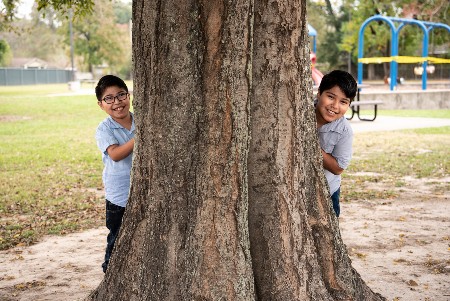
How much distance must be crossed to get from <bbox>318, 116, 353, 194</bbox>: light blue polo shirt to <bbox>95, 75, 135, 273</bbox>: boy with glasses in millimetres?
1228

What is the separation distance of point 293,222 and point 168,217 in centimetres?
66

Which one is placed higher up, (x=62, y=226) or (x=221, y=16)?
(x=221, y=16)

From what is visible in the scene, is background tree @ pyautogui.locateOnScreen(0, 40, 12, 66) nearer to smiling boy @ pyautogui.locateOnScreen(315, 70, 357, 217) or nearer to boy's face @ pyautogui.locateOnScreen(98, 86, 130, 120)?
boy's face @ pyautogui.locateOnScreen(98, 86, 130, 120)

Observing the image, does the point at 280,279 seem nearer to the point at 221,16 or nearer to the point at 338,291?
the point at 338,291

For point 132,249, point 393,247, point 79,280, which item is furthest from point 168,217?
point 393,247

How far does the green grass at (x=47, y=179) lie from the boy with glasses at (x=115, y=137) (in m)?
2.31

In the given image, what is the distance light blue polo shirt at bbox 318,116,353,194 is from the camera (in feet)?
12.2

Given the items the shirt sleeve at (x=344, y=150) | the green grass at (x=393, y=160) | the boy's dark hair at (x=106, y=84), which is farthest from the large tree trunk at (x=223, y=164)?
the green grass at (x=393, y=160)

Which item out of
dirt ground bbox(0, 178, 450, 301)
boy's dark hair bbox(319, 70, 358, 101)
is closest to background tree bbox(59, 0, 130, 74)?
dirt ground bbox(0, 178, 450, 301)

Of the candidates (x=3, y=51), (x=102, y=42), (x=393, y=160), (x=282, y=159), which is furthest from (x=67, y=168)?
(x=102, y=42)

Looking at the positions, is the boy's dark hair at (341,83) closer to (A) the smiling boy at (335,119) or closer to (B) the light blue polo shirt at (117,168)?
(A) the smiling boy at (335,119)

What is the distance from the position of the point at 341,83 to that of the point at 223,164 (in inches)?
44.7

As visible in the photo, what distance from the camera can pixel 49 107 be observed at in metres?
24.5

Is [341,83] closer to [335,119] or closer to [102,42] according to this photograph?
[335,119]
